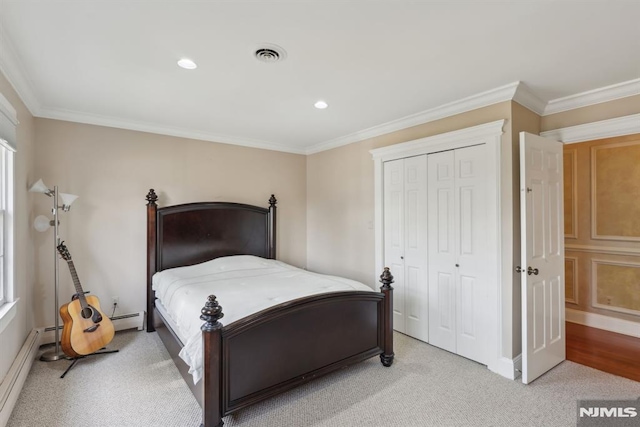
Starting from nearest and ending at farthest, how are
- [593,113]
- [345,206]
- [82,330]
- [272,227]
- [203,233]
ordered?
1. [593,113]
2. [82,330]
3. [203,233]
4. [345,206]
5. [272,227]

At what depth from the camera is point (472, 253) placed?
2859 mm

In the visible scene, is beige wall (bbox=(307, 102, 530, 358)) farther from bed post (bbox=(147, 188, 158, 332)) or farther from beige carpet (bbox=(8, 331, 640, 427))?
bed post (bbox=(147, 188, 158, 332))

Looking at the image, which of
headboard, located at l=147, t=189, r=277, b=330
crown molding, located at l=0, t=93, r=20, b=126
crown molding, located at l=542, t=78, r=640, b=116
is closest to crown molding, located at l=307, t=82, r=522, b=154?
crown molding, located at l=542, t=78, r=640, b=116

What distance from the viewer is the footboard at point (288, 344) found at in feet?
6.18

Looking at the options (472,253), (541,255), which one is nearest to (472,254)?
(472,253)

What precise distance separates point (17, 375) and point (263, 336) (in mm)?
1919

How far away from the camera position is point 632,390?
7.84ft

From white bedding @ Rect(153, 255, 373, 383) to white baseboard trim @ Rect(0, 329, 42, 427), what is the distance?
1.05 m

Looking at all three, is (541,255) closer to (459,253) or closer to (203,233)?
(459,253)

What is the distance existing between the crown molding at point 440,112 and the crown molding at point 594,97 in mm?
630

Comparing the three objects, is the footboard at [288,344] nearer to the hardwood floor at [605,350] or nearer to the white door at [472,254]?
the white door at [472,254]

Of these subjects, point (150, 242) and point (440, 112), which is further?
point (150, 242)

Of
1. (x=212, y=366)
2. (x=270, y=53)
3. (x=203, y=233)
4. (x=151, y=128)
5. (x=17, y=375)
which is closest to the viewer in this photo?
(x=212, y=366)

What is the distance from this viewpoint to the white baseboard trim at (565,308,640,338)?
354 cm
